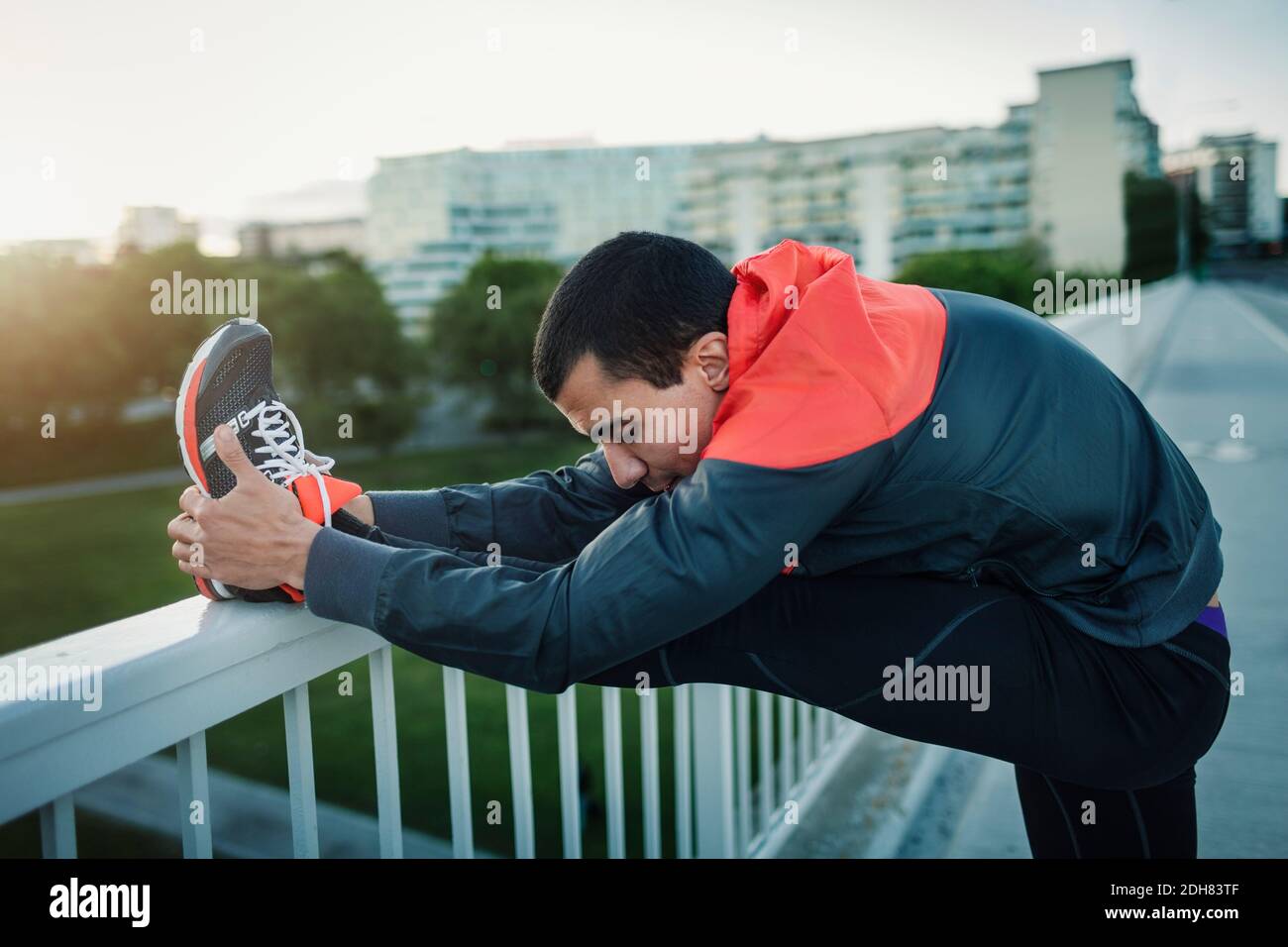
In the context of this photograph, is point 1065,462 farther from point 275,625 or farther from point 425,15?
point 425,15

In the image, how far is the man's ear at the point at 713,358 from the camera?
1381 mm

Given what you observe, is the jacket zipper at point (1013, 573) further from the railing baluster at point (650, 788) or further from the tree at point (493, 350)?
the tree at point (493, 350)

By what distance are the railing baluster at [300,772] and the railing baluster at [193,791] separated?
0.14 m

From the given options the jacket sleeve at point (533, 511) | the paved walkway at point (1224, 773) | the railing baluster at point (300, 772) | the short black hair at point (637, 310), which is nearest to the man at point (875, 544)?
the short black hair at point (637, 310)

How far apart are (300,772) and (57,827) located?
32 centimetres

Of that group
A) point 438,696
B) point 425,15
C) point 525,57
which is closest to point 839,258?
point 438,696

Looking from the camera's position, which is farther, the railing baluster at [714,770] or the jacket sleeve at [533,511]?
the railing baluster at [714,770]

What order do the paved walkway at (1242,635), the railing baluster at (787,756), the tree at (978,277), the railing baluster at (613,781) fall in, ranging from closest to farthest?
the railing baluster at (613,781)
the paved walkway at (1242,635)
the railing baluster at (787,756)
the tree at (978,277)

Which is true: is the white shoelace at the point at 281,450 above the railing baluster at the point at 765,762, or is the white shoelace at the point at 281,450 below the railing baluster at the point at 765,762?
above

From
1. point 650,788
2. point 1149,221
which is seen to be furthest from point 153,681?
point 1149,221

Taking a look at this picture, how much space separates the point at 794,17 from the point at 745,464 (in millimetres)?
2468

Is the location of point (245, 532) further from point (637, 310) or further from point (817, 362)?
point (817, 362)
